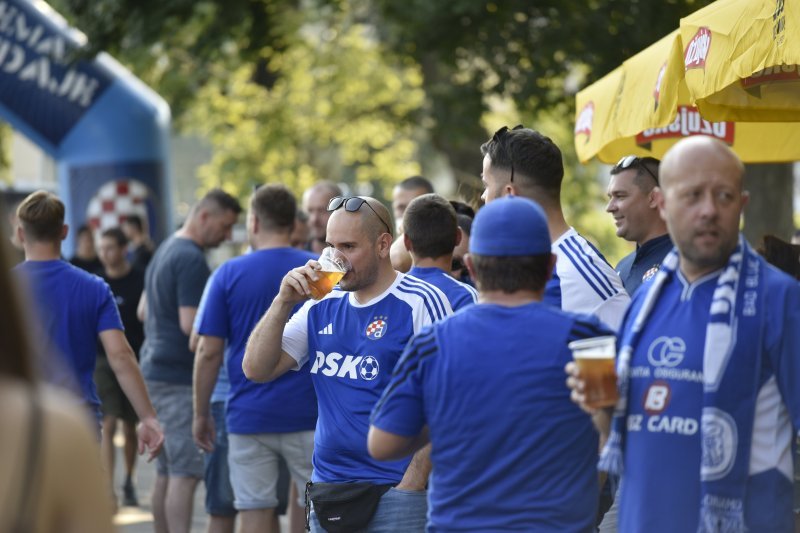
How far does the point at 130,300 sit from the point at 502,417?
26.7 feet

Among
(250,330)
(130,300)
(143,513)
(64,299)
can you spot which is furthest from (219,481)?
(130,300)

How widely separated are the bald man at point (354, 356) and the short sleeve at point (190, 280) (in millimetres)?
3514

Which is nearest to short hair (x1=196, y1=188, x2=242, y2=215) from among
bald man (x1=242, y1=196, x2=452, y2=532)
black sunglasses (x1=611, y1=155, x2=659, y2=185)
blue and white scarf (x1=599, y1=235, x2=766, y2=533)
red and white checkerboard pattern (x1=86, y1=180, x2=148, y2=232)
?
black sunglasses (x1=611, y1=155, x2=659, y2=185)

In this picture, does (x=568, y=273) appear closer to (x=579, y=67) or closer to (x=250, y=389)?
(x=250, y=389)

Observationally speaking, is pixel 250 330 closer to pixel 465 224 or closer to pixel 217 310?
pixel 217 310

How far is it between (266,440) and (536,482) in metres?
3.81

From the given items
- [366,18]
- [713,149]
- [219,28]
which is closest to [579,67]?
[219,28]

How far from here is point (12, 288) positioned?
153 cm

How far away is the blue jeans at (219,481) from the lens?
7.87 metres

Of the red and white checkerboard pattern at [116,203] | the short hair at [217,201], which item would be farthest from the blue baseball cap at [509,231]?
the red and white checkerboard pattern at [116,203]

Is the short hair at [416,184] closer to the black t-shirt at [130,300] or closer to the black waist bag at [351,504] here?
the black t-shirt at [130,300]

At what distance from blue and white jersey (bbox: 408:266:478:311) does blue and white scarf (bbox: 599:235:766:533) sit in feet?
6.39

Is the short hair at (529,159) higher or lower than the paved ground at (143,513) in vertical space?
higher

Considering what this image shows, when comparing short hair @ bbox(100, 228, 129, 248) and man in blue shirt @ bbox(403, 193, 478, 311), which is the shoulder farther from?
short hair @ bbox(100, 228, 129, 248)
